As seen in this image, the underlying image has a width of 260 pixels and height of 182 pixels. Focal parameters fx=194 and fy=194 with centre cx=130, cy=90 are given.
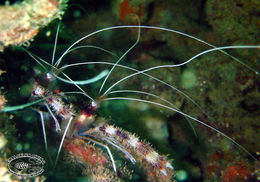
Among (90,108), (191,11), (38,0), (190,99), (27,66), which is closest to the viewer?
(38,0)

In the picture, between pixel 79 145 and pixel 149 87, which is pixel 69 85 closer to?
pixel 79 145

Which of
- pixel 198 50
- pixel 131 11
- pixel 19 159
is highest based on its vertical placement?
pixel 131 11

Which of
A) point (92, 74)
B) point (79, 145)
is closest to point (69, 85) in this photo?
point (92, 74)

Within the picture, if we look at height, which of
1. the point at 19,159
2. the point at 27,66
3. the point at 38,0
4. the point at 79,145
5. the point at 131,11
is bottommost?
the point at 79,145

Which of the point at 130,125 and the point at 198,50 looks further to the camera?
the point at 130,125

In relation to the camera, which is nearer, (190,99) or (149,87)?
(190,99)

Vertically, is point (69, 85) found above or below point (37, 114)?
above

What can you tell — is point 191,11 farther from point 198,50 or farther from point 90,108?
point 90,108

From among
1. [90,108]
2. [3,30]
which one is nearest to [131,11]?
[90,108]

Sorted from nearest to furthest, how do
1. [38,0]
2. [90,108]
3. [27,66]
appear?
[38,0]
[90,108]
[27,66]
